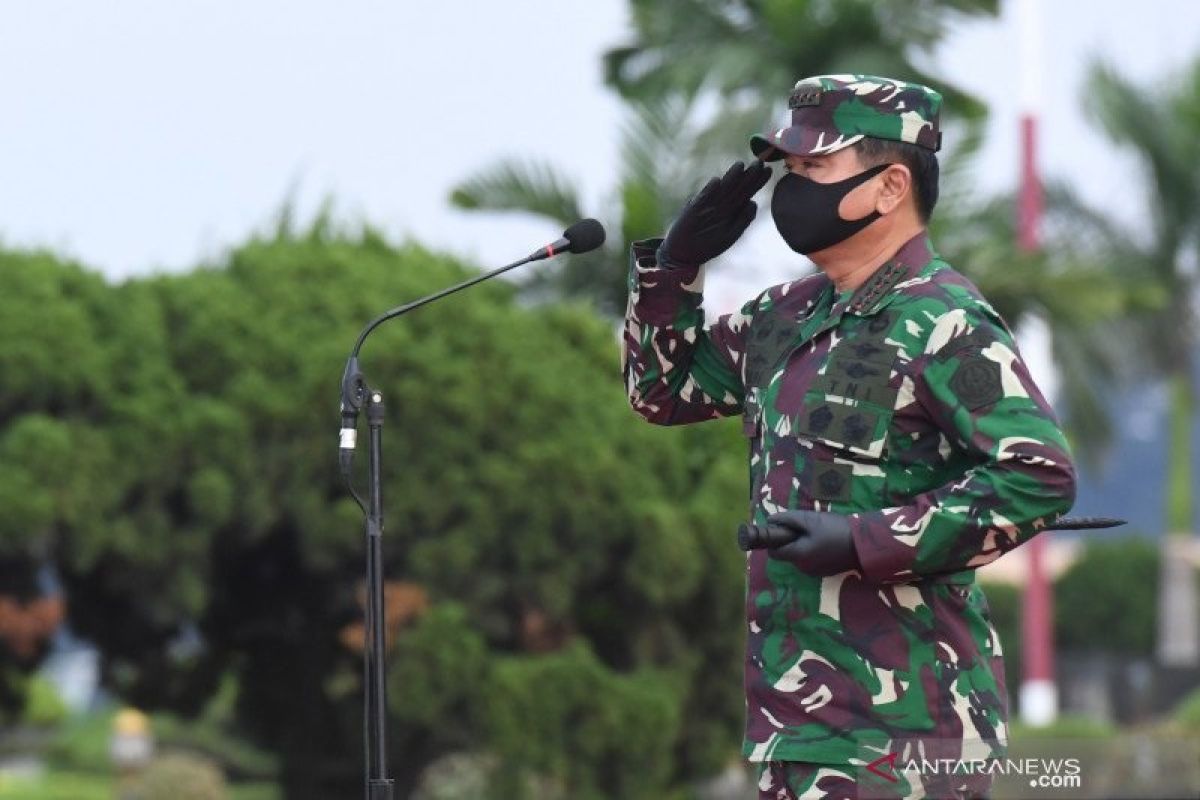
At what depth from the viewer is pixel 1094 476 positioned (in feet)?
91.8

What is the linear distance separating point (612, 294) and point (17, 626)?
496 centimetres

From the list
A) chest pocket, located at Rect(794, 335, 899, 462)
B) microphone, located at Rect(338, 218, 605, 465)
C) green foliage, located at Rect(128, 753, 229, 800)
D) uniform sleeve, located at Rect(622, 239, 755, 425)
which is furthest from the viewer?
green foliage, located at Rect(128, 753, 229, 800)

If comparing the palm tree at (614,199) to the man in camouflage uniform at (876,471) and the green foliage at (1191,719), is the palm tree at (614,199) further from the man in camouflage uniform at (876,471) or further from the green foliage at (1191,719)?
the man in camouflage uniform at (876,471)

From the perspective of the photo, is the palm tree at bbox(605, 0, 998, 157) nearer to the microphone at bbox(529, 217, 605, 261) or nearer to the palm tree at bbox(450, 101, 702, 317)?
the palm tree at bbox(450, 101, 702, 317)

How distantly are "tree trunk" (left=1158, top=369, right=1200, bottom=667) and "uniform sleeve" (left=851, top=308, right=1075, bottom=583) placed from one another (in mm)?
27545

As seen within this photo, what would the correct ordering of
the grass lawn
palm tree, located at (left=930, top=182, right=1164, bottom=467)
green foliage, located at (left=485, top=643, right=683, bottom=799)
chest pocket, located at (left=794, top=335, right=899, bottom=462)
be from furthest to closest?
the grass lawn, palm tree, located at (left=930, top=182, right=1164, bottom=467), green foliage, located at (left=485, top=643, right=683, bottom=799), chest pocket, located at (left=794, top=335, right=899, bottom=462)

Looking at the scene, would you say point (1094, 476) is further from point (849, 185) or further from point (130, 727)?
point (849, 185)

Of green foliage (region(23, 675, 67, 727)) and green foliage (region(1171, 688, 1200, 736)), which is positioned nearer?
green foliage (region(1171, 688, 1200, 736))

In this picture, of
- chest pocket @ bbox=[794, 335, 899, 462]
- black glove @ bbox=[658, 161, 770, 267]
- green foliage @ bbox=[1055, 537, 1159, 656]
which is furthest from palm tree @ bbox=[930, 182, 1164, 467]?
chest pocket @ bbox=[794, 335, 899, 462]

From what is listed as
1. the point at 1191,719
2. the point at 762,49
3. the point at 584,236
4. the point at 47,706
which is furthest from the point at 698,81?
the point at 584,236

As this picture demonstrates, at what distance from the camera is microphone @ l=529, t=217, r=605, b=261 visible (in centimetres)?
413

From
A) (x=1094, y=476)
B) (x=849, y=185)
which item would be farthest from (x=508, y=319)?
(x=1094, y=476)

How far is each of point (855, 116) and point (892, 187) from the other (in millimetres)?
129

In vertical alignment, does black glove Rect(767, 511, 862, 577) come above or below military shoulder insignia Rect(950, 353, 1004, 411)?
below
